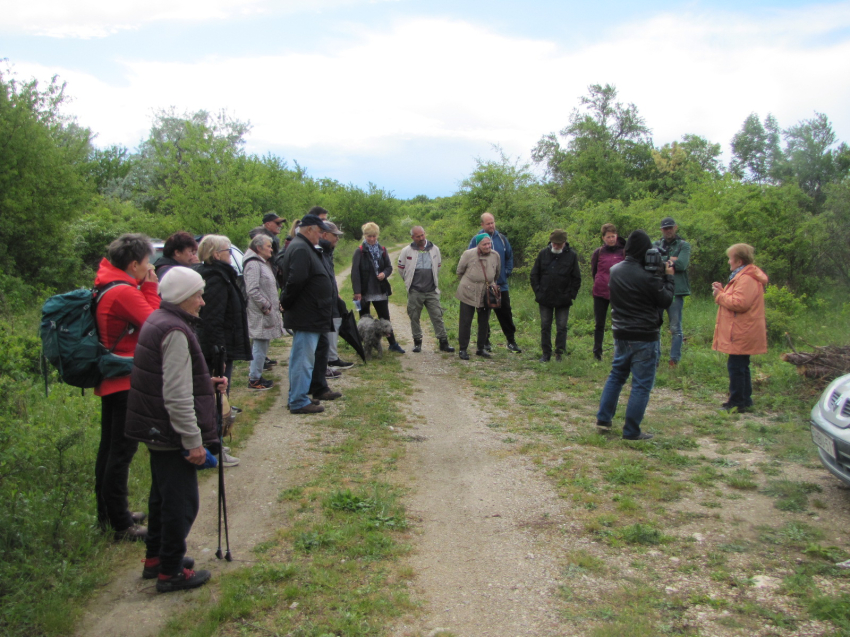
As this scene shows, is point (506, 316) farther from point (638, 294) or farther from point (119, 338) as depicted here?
point (119, 338)

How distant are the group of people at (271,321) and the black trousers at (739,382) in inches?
0.6

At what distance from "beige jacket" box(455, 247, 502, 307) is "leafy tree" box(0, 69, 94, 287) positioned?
11.4 meters

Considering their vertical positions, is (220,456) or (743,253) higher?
(743,253)

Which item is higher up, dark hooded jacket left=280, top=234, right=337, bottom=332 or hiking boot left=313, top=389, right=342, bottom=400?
dark hooded jacket left=280, top=234, right=337, bottom=332

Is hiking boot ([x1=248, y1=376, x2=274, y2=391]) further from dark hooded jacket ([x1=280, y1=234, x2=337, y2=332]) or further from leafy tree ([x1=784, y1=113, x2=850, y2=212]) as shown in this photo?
leafy tree ([x1=784, y1=113, x2=850, y2=212])

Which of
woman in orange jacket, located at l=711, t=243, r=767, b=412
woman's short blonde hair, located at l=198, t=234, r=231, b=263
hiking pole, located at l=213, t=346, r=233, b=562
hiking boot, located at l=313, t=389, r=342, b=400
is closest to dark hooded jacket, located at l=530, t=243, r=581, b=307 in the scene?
woman in orange jacket, located at l=711, t=243, r=767, b=412

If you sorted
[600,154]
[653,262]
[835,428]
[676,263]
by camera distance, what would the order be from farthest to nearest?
1. [600,154]
2. [676,263]
3. [653,262]
4. [835,428]

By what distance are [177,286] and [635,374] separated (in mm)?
4457

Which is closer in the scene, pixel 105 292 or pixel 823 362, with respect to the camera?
pixel 105 292

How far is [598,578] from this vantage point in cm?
372

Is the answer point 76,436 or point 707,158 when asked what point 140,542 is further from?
point 707,158

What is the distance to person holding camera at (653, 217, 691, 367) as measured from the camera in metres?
8.69

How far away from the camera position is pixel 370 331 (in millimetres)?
9828

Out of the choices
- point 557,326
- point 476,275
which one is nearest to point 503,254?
point 476,275
